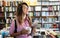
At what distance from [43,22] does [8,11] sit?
1486 mm

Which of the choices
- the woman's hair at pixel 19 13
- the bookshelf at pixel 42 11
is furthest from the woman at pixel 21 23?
the bookshelf at pixel 42 11

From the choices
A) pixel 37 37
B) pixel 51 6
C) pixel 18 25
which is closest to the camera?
pixel 18 25

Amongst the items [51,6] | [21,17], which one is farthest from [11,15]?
[21,17]

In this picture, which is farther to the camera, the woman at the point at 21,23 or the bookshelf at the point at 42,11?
the bookshelf at the point at 42,11

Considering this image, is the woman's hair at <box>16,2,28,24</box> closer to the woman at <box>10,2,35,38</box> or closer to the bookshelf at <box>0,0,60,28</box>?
the woman at <box>10,2,35,38</box>

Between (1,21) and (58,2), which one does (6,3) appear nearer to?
(1,21)

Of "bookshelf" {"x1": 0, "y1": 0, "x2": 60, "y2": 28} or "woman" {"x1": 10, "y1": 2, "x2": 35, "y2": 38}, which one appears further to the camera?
"bookshelf" {"x1": 0, "y1": 0, "x2": 60, "y2": 28}

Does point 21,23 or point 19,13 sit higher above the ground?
point 19,13

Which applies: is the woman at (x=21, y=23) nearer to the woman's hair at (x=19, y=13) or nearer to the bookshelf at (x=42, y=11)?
the woman's hair at (x=19, y=13)

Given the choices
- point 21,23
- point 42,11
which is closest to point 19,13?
point 21,23

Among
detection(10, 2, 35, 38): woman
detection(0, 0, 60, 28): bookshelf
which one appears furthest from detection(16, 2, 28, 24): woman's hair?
detection(0, 0, 60, 28): bookshelf

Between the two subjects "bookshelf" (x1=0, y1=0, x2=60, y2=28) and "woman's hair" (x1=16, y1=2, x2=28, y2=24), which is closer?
"woman's hair" (x1=16, y1=2, x2=28, y2=24)

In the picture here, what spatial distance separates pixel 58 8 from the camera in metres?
6.10

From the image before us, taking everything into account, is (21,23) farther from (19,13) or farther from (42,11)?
(42,11)
